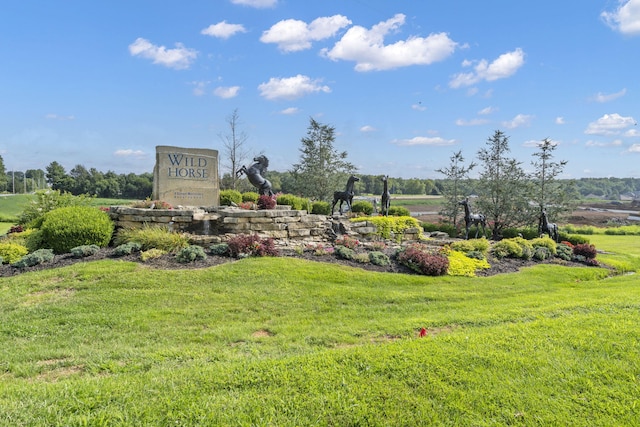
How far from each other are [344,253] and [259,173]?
4834mm

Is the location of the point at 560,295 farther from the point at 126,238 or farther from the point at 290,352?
the point at 126,238

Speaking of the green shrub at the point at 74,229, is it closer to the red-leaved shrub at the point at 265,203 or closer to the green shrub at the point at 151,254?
the green shrub at the point at 151,254

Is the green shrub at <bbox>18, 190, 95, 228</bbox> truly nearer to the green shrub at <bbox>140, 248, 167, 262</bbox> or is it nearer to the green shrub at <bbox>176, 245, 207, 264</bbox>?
the green shrub at <bbox>140, 248, 167, 262</bbox>

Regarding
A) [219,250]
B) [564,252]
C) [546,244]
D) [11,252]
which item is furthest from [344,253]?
[564,252]

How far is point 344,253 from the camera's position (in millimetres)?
9570

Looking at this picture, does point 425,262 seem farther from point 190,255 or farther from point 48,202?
point 48,202

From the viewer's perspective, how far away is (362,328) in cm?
528

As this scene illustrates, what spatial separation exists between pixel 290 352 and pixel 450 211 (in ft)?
64.1

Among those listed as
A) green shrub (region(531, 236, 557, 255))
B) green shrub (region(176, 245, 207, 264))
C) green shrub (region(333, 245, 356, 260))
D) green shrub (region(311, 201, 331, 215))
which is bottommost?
green shrub (region(531, 236, 557, 255))

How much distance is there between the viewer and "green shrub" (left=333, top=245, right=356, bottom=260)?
9523 mm

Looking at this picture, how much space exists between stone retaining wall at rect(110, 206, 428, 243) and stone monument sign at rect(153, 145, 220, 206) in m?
1.50

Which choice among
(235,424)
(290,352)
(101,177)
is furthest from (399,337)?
(101,177)

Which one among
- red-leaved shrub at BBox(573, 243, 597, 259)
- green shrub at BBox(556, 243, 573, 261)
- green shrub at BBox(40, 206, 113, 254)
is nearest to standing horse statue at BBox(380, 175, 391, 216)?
green shrub at BBox(556, 243, 573, 261)

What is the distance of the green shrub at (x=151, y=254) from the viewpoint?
8266mm
